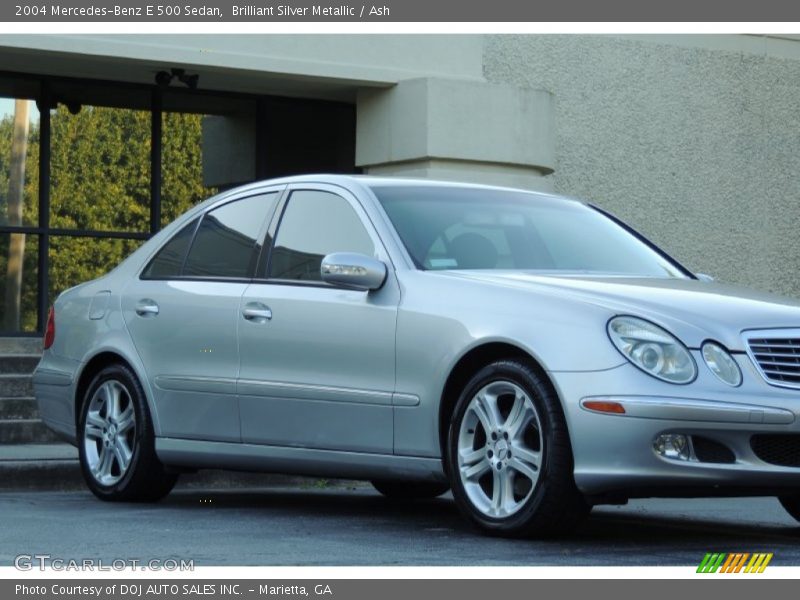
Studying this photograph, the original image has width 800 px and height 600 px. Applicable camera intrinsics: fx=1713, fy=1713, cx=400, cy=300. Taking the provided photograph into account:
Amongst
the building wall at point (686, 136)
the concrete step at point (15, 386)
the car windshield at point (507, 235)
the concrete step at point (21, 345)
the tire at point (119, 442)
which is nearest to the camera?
the car windshield at point (507, 235)

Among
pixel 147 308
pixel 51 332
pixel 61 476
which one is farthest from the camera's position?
pixel 61 476

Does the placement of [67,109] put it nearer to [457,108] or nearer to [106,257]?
[106,257]

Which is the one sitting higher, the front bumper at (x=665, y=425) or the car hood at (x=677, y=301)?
the car hood at (x=677, y=301)

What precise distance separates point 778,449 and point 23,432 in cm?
650

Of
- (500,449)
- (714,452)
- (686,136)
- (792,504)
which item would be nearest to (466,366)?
(500,449)

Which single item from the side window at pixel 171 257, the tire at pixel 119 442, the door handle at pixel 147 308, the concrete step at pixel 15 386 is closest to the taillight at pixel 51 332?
the tire at pixel 119 442

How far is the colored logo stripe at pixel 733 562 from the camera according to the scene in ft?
19.4

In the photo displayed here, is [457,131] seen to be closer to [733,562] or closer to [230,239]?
[230,239]

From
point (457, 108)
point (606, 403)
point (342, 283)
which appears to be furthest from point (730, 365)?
point (457, 108)

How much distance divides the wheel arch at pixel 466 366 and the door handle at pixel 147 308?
6.81ft

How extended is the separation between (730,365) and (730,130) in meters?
10.8

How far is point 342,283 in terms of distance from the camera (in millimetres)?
7387

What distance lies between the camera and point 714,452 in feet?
21.1

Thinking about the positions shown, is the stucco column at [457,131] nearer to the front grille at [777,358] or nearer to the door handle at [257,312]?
the door handle at [257,312]
